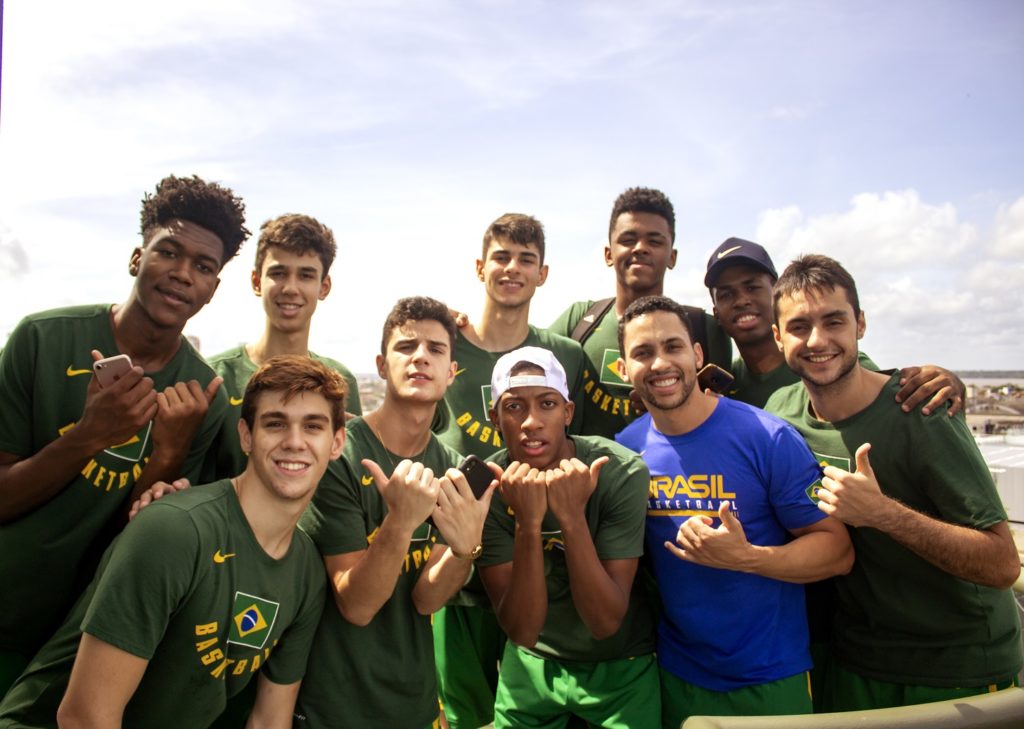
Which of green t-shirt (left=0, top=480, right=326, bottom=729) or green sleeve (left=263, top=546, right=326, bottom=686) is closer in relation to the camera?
green t-shirt (left=0, top=480, right=326, bottom=729)

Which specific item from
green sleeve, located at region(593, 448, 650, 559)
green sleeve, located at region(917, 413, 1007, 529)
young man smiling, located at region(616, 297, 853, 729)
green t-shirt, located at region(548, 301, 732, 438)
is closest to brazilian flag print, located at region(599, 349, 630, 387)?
green t-shirt, located at region(548, 301, 732, 438)

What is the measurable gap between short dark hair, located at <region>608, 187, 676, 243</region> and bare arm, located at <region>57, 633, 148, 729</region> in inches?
194

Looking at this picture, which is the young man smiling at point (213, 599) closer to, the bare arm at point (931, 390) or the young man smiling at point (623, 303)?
the young man smiling at point (623, 303)

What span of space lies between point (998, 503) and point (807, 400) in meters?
1.18

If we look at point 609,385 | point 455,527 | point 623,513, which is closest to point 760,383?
point 609,385

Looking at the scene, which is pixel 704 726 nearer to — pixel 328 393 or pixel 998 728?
pixel 998 728

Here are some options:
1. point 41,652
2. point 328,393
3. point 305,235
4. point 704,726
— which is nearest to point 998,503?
point 704,726

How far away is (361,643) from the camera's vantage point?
12.7ft

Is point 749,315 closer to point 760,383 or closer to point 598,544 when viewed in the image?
point 760,383

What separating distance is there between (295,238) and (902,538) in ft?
14.9

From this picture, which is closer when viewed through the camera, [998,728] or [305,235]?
[998,728]

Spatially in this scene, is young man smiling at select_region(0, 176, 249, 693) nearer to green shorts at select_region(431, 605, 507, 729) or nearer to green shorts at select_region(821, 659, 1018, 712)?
green shorts at select_region(431, 605, 507, 729)

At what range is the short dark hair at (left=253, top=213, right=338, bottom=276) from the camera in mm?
5270

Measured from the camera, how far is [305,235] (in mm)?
5316
